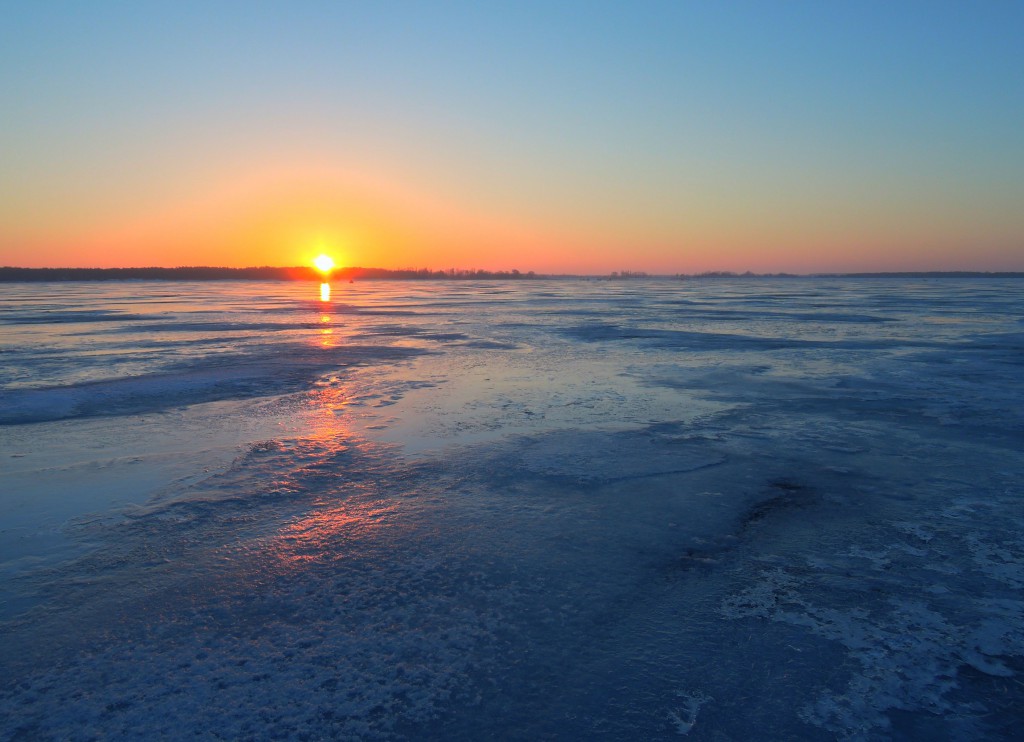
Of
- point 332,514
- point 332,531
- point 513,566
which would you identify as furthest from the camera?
point 332,514

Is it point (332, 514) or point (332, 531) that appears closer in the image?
point (332, 531)

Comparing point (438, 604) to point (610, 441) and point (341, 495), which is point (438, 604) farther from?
point (610, 441)

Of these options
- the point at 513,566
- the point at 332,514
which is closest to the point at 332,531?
the point at 332,514

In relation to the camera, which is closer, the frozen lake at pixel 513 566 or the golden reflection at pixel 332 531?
the frozen lake at pixel 513 566

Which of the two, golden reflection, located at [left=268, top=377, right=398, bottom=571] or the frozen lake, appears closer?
the frozen lake

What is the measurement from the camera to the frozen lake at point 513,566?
7.19ft

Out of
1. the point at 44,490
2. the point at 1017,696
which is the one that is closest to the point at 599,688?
the point at 1017,696

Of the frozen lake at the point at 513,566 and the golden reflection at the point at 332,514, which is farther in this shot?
the golden reflection at the point at 332,514

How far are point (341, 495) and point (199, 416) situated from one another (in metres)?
3.02

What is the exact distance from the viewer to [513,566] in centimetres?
319

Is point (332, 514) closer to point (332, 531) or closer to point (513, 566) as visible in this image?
point (332, 531)

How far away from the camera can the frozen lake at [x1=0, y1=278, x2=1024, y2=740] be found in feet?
7.19

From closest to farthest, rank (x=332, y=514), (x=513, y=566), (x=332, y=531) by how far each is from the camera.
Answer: (x=513, y=566) < (x=332, y=531) < (x=332, y=514)

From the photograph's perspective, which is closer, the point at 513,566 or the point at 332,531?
the point at 513,566
